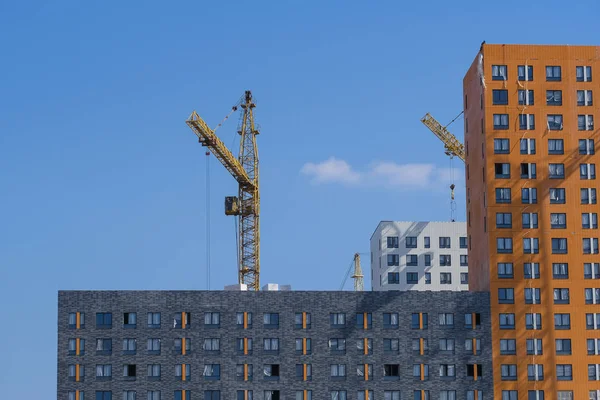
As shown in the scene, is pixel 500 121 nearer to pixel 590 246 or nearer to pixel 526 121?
pixel 526 121

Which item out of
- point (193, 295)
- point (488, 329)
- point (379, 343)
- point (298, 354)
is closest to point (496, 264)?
point (488, 329)

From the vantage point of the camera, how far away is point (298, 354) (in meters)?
156

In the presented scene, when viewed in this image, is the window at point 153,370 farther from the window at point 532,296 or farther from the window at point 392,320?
the window at point 532,296

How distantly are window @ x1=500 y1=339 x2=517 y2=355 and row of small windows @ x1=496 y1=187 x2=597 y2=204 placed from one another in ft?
57.8

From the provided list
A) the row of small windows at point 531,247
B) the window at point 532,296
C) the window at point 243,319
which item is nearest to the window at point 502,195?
the row of small windows at point 531,247

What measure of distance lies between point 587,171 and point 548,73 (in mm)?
13638

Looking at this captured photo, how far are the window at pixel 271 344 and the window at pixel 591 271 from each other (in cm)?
3988

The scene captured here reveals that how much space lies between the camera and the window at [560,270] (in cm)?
15675

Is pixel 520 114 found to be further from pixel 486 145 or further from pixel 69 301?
pixel 69 301

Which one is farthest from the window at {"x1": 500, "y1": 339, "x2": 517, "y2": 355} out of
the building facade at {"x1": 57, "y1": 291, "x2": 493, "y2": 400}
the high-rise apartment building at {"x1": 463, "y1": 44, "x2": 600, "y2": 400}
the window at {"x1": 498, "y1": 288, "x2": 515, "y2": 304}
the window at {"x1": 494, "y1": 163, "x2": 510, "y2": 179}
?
the window at {"x1": 494, "y1": 163, "x2": 510, "y2": 179}

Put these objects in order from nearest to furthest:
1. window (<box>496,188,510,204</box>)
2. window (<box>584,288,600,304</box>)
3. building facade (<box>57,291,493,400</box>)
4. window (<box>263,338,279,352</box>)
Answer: building facade (<box>57,291,493,400</box>) → window (<box>263,338,279,352</box>) → window (<box>584,288,600,304</box>) → window (<box>496,188,510,204</box>)

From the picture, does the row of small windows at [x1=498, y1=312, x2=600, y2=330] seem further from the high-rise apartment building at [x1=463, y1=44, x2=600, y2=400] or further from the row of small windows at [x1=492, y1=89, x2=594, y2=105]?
the row of small windows at [x1=492, y1=89, x2=594, y2=105]

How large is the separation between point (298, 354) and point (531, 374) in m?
29.2

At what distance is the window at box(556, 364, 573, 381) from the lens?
506 ft
